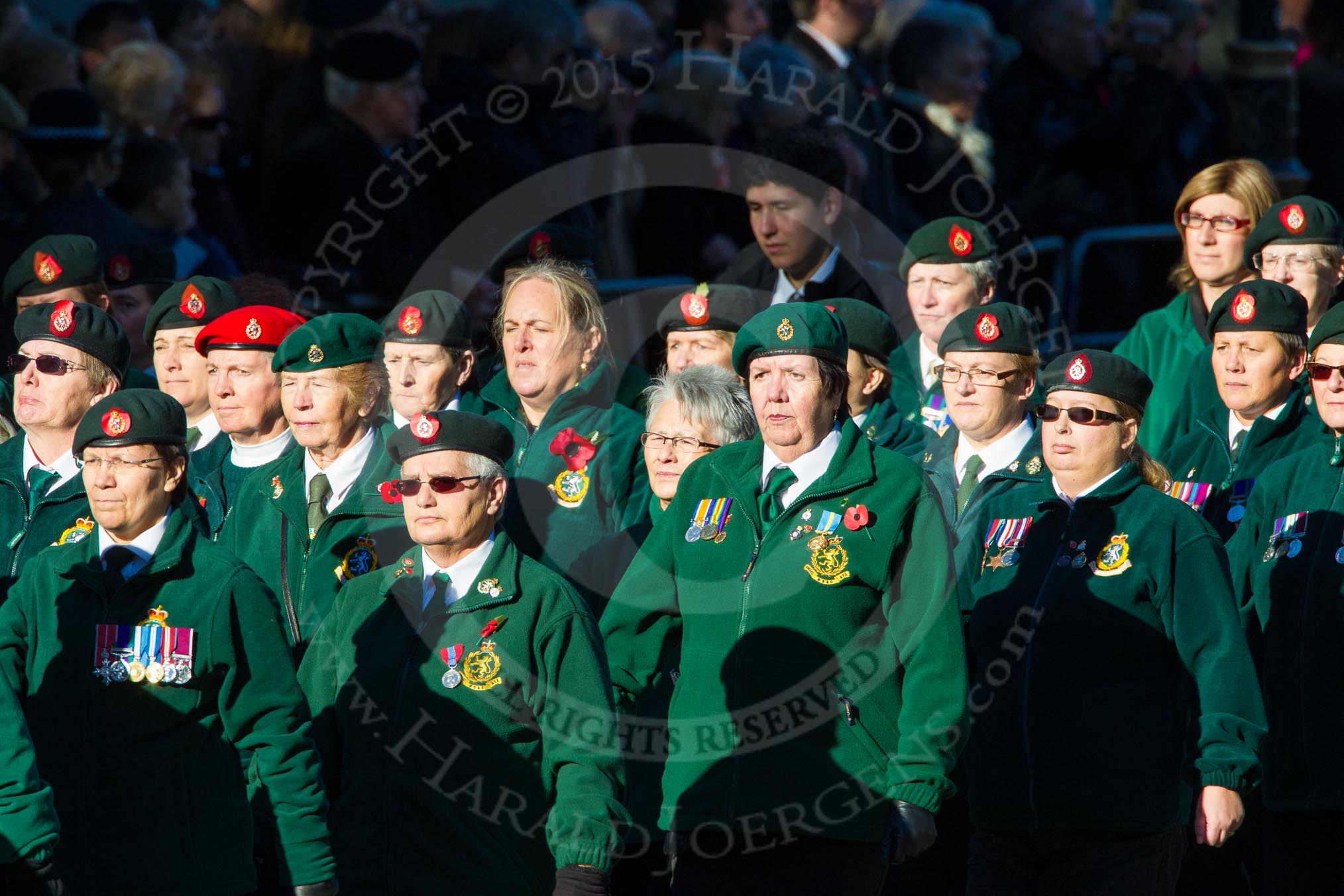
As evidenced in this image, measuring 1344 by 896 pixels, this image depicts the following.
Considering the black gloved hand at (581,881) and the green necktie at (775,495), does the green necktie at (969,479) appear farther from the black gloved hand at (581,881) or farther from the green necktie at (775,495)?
the black gloved hand at (581,881)

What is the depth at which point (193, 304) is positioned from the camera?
8172 mm

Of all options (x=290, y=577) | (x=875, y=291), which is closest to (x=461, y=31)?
(x=875, y=291)

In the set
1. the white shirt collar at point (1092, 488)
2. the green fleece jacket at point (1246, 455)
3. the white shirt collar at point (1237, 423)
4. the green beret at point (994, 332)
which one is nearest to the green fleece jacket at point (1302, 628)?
the green fleece jacket at point (1246, 455)

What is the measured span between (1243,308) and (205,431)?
13.6 ft

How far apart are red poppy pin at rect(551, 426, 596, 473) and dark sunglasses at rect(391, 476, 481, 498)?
5.07 feet

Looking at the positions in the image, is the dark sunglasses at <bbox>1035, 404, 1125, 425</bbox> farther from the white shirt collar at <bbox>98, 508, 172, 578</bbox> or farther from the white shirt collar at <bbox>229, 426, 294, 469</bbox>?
the white shirt collar at <bbox>229, 426, 294, 469</bbox>

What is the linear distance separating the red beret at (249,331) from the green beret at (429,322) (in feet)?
1.25

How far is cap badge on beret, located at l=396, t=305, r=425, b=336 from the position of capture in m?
7.77

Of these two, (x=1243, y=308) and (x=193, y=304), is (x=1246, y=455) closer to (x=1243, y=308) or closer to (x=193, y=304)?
(x=1243, y=308)

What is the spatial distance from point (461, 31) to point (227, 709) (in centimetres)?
679

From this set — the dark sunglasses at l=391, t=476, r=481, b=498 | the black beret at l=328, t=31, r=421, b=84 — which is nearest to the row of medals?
the dark sunglasses at l=391, t=476, r=481, b=498

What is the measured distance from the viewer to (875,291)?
370 inches

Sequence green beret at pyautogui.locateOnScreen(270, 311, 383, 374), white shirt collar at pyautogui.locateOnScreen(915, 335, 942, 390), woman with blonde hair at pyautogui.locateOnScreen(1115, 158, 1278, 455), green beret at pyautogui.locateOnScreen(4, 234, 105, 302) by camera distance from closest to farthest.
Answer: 1. green beret at pyautogui.locateOnScreen(270, 311, 383, 374)
2. white shirt collar at pyautogui.locateOnScreen(915, 335, 942, 390)
3. woman with blonde hair at pyautogui.locateOnScreen(1115, 158, 1278, 455)
4. green beret at pyautogui.locateOnScreen(4, 234, 105, 302)

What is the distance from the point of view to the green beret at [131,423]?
5684mm
